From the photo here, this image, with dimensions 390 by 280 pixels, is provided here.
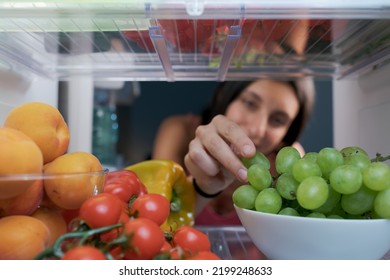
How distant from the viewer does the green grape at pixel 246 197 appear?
0.67 meters

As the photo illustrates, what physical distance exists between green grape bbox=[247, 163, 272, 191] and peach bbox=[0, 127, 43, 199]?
0.33 meters

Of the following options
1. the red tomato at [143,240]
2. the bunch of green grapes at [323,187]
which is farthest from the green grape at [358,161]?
the red tomato at [143,240]

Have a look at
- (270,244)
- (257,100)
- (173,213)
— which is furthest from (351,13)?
Result: (257,100)

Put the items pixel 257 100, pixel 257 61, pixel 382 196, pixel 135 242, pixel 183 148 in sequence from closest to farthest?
pixel 135 242 < pixel 382 196 < pixel 257 61 < pixel 257 100 < pixel 183 148

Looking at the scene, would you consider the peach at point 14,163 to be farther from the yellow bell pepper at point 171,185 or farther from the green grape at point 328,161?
the yellow bell pepper at point 171,185

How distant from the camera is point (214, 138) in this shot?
0.94 m

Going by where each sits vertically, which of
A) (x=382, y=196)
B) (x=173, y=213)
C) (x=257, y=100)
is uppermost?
(x=257, y=100)

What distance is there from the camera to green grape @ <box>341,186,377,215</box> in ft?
1.96

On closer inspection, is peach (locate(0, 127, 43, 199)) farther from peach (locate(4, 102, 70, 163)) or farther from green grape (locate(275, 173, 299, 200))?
green grape (locate(275, 173, 299, 200))

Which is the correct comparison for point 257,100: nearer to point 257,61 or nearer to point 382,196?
point 257,61

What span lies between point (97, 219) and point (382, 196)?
0.38m

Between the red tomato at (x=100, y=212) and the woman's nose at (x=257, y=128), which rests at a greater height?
the woman's nose at (x=257, y=128)

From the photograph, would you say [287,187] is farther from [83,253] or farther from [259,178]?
[83,253]

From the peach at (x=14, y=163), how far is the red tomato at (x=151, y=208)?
0.45ft
